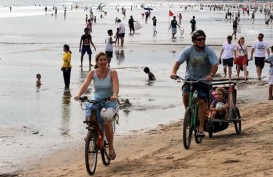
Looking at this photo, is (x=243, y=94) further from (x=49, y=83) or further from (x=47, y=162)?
(x=47, y=162)

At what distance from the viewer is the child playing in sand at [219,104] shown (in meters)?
11.1

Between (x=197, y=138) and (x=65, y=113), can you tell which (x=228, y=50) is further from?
(x=197, y=138)

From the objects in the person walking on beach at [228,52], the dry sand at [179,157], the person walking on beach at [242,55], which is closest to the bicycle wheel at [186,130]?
the dry sand at [179,157]

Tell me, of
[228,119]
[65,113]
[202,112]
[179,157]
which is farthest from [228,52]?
[179,157]

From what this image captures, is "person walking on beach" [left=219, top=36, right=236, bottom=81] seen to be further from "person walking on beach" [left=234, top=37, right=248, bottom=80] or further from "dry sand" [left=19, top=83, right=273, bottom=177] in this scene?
"dry sand" [left=19, top=83, right=273, bottom=177]

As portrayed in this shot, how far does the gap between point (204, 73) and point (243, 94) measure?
27.7 ft

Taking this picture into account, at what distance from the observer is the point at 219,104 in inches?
438

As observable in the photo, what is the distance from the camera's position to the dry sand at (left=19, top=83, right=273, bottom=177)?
27.0 ft

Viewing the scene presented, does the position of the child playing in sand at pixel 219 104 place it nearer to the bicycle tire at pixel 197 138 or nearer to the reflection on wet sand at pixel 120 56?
the bicycle tire at pixel 197 138

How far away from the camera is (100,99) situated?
350 inches

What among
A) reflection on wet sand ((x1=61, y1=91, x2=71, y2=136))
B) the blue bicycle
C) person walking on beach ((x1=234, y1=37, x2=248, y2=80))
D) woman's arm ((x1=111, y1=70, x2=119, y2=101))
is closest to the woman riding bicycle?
woman's arm ((x1=111, y1=70, x2=119, y2=101))

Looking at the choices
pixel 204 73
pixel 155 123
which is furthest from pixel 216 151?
pixel 155 123

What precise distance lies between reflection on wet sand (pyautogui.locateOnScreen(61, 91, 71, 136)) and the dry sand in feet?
4.66

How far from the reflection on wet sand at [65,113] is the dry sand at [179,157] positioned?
4.66 ft
